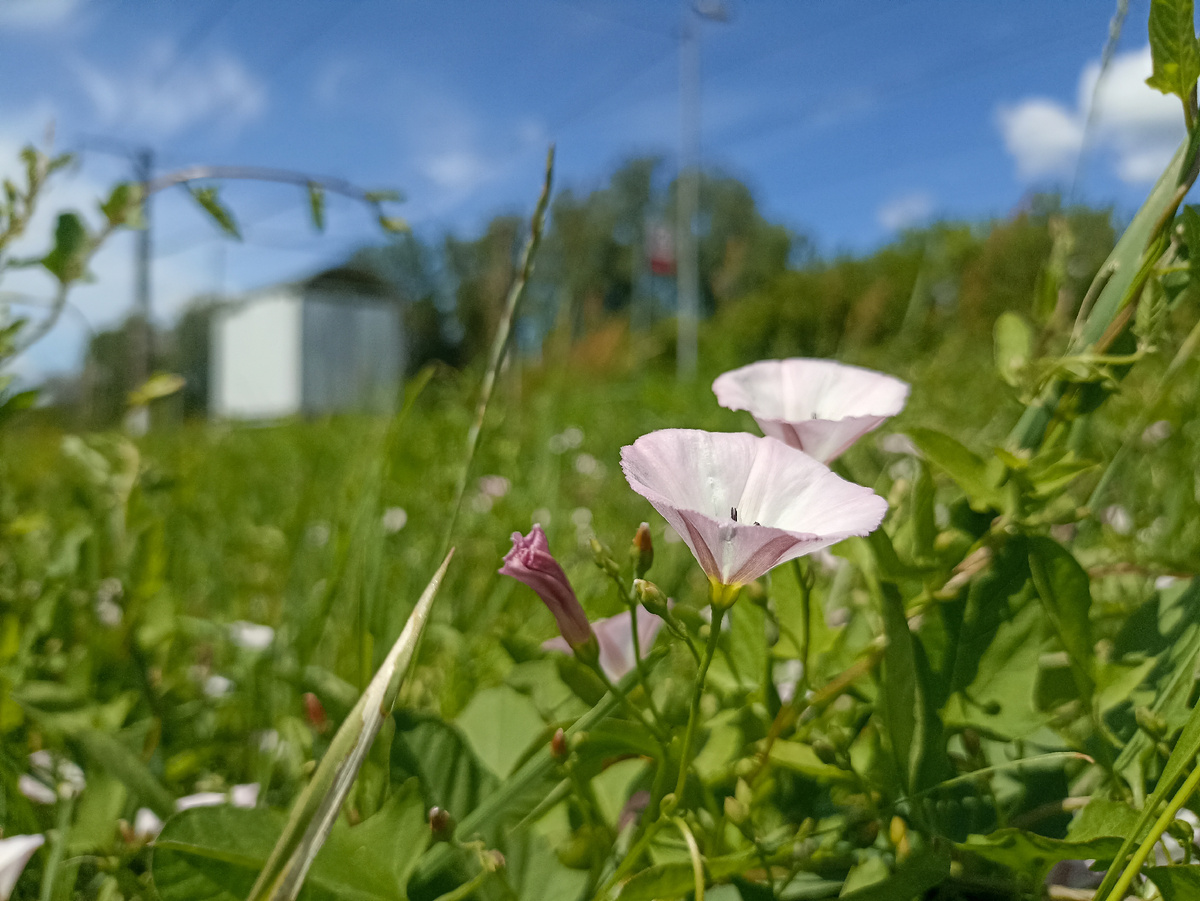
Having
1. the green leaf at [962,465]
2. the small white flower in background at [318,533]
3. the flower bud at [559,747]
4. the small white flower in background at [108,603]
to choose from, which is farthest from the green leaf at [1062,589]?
the small white flower in background at [318,533]

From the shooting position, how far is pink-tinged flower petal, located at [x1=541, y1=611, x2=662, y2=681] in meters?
0.52

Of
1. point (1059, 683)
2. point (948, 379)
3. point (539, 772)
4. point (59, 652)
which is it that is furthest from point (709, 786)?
point (948, 379)

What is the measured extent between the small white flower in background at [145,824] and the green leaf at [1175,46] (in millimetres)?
728

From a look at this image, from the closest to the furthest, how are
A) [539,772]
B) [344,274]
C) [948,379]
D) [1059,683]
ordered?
[539,772] → [1059,683] → [948,379] → [344,274]

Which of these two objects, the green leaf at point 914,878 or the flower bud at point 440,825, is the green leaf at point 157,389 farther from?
the green leaf at point 914,878

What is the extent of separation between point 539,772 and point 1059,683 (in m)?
0.34

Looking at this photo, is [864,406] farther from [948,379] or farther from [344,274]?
[344,274]

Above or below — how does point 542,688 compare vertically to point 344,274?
below

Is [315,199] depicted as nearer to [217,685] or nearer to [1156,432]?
[217,685]

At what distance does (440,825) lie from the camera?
385 millimetres

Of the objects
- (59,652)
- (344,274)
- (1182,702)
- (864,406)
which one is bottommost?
(59,652)

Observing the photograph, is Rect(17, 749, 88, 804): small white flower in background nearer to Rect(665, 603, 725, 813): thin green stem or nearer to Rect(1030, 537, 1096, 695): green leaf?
Rect(665, 603, 725, 813): thin green stem

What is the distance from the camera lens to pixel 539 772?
15.9 inches

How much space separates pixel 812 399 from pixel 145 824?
0.57m
